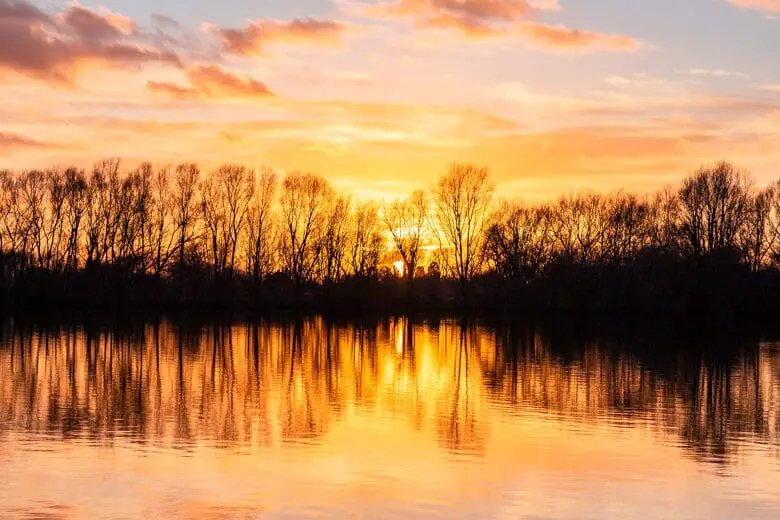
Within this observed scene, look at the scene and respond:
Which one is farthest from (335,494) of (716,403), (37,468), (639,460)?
(716,403)

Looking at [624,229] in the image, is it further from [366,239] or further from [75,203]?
[75,203]

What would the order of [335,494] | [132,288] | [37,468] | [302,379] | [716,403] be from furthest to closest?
[132,288] → [302,379] → [716,403] → [37,468] → [335,494]

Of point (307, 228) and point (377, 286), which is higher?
point (307, 228)

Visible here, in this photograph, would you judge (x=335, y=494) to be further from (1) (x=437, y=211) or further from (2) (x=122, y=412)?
(1) (x=437, y=211)

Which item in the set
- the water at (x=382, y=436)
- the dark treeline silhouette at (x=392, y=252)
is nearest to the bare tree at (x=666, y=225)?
the dark treeline silhouette at (x=392, y=252)

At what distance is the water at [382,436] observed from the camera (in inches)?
595

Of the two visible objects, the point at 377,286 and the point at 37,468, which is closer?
the point at 37,468

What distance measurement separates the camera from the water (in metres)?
15.1

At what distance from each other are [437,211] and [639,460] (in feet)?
297

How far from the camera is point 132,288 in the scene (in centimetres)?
9531

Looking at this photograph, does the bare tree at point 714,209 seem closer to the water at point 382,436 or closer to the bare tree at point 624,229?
the bare tree at point 624,229

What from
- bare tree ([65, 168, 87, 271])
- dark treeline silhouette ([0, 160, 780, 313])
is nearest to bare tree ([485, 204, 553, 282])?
dark treeline silhouette ([0, 160, 780, 313])

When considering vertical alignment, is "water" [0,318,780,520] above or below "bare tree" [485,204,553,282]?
below

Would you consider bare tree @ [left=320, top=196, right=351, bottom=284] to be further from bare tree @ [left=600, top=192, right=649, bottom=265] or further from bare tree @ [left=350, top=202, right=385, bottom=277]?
bare tree @ [left=600, top=192, right=649, bottom=265]
